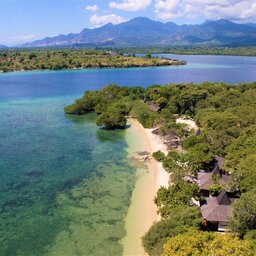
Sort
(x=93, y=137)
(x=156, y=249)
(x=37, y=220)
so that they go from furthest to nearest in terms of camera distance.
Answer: (x=93, y=137), (x=37, y=220), (x=156, y=249)

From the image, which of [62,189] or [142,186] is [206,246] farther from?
[62,189]

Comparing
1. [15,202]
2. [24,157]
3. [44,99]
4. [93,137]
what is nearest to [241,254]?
[15,202]

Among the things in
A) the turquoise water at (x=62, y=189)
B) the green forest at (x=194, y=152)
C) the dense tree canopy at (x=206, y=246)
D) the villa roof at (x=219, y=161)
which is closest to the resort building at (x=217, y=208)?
the green forest at (x=194, y=152)

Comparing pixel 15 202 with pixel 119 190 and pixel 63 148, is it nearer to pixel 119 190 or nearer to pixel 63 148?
pixel 119 190

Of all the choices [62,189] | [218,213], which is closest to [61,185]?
[62,189]

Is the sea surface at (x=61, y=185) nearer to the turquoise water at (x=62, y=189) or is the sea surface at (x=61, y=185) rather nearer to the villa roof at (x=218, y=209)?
the turquoise water at (x=62, y=189)

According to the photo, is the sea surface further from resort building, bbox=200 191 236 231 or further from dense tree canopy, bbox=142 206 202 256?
resort building, bbox=200 191 236 231

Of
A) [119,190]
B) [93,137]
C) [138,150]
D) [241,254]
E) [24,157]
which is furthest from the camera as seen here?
[93,137]

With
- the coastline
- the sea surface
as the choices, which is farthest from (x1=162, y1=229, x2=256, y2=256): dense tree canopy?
the sea surface
